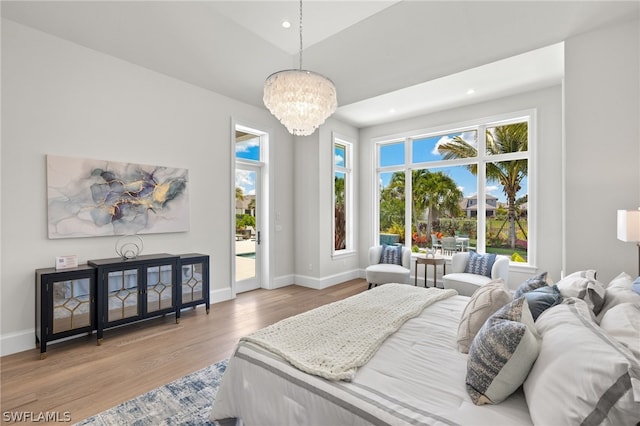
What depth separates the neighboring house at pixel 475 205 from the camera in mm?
4949

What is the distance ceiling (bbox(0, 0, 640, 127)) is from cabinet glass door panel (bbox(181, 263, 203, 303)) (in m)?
2.55

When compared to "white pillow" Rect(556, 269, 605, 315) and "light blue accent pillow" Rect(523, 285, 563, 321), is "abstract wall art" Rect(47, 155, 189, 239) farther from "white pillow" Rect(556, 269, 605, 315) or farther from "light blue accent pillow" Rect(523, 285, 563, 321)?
"white pillow" Rect(556, 269, 605, 315)

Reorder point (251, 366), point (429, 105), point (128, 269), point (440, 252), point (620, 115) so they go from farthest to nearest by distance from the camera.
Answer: point (440, 252) < point (429, 105) < point (128, 269) < point (620, 115) < point (251, 366)

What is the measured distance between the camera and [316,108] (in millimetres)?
2670

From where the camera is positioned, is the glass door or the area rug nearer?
the area rug

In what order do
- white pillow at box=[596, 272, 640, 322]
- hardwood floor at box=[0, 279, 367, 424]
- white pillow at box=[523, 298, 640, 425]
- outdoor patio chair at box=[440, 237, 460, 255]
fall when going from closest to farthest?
white pillow at box=[523, 298, 640, 425] → white pillow at box=[596, 272, 640, 322] → hardwood floor at box=[0, 279, 367, 424] → outdoor patio chair at box=[440, 237, 460, 255]

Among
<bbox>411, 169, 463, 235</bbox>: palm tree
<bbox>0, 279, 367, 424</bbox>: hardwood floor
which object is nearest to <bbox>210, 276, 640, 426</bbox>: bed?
<bbox>0, 279, 367, 424</bbox>: hardwood floor

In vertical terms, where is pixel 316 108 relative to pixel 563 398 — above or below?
above

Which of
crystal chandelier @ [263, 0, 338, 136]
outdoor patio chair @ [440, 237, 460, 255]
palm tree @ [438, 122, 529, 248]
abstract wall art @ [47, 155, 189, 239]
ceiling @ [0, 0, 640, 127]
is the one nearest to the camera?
crystal chandelier @ [263, 0, 338, 136]

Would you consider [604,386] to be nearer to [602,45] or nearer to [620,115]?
[620,115]

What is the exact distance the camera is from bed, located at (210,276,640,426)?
1105 millimetres

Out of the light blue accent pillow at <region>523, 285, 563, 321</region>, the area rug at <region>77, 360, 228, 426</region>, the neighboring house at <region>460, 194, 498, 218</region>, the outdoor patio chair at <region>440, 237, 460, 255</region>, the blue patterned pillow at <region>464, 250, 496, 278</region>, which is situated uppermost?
the neighboring house at <region>460, 194, 498, 218</region>

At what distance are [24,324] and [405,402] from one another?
370 cm

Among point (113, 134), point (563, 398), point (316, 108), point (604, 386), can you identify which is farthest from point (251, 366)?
point (113, 134)
